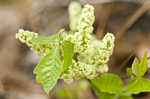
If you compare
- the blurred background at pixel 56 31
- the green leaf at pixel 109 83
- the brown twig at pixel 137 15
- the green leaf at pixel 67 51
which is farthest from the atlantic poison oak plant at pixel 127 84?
the brown twig at pixel 137 15

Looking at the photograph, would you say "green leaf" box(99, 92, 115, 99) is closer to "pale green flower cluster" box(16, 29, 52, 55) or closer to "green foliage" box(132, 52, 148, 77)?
"green foliage" box(132, 52, 148, 77)

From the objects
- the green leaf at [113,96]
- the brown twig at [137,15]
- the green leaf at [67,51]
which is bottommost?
the green leaf at [113,96]

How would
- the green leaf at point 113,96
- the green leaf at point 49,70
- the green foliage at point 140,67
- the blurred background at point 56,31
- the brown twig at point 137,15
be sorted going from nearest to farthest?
the green leaf at point 49,70, the green foliage at point 140,67, the green leaf at point 113,96, the blurred background at point 56,31, the brown twig at point 137,15

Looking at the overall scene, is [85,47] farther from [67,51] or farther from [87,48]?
[67,51]

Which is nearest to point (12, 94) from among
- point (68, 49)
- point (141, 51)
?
point (141, 51)

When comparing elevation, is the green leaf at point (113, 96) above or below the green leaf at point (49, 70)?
below

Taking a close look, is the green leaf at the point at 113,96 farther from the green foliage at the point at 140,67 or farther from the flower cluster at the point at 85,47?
the green foliage at the point at 140,67
